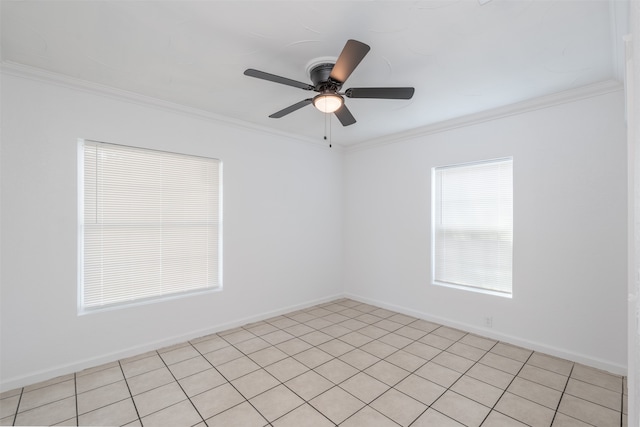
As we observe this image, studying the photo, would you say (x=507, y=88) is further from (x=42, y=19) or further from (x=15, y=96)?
(x=15, y=96)

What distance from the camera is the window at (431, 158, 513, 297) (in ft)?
11.3

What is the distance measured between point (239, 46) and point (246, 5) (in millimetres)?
430

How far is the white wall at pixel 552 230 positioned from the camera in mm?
2729

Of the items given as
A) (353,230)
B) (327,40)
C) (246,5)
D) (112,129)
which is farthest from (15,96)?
(353,230)

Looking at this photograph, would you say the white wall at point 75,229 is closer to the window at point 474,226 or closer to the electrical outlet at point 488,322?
the window at point 474,226

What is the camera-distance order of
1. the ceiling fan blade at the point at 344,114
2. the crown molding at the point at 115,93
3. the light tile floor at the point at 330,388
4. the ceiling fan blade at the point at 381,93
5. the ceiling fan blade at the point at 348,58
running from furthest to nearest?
the ceiling fan blade at the point at 344,114, the crown molding at the point at 115,93, the ceiling fan blade at the point at 381,93, the light tile floor at the point at 330,388, the ceiling fan blade at the point at 348,58

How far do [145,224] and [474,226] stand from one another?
385 centimetres

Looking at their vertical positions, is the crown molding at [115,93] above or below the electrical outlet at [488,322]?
above

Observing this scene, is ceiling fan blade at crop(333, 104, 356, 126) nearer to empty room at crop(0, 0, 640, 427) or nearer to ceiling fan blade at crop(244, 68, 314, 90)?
empty room at crop(0, 0, 640, 427)

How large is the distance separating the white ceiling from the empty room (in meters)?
0.02

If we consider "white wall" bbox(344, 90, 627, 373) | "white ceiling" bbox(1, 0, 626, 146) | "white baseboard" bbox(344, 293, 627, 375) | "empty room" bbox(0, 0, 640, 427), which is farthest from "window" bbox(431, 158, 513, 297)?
"white ceiling" bbox(1, 0, 626, 146)

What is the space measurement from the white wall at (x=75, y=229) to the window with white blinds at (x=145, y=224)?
112 mm

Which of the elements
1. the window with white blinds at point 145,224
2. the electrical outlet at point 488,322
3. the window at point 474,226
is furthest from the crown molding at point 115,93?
the electrical outlet at point 488,322

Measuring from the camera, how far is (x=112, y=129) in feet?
9.61
